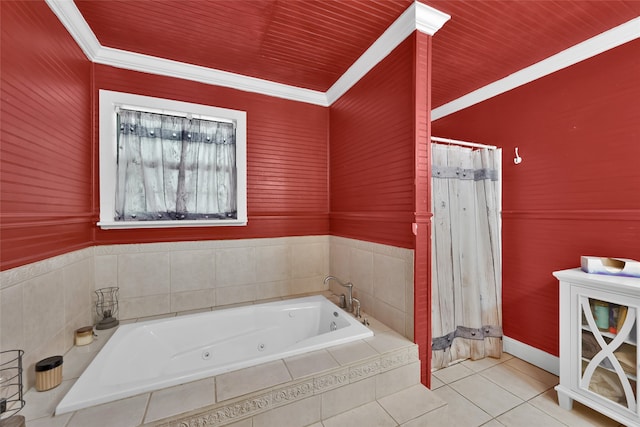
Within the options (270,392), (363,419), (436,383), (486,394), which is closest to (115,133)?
(270,392)

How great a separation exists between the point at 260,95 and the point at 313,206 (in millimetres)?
1271

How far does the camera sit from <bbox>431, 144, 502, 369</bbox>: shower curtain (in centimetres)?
217

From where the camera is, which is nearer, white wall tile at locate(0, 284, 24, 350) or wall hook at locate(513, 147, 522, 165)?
white wall tile at locate(0, 284, 24, 350)

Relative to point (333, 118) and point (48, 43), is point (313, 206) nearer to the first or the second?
point (333, 118)

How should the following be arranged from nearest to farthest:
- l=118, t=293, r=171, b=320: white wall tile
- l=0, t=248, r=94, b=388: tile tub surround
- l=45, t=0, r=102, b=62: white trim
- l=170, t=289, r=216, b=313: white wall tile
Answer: l=0, t=248, r=94, b=388: tile tub surround → l=45, t=0, r=102, b=62: white trim → l=118, t=293, r=171, b=320: white wall tile → l=170, t=289, r=216, b=313: white wall tile

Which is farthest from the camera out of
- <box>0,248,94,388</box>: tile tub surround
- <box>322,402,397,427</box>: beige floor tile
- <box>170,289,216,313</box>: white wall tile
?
<box>170,289,216,313</box>: white wall tile

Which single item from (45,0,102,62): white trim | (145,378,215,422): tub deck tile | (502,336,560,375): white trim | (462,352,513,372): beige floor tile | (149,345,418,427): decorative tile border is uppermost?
(45,0,102,62): white trim

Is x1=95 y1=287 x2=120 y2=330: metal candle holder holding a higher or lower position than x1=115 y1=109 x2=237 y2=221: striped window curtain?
lower

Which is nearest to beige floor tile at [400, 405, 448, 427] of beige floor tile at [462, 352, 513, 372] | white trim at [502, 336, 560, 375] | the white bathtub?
the white bathtub

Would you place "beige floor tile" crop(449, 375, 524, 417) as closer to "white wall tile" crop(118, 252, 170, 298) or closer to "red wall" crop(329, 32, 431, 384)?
"red wall" crop(329, 32, 431, 384)

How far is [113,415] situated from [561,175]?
3.24m

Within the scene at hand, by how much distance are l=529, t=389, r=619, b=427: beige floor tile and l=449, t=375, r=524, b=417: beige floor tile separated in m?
0.13

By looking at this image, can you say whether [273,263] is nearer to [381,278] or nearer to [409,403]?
[381,278]

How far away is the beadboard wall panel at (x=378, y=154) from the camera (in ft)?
6.05
